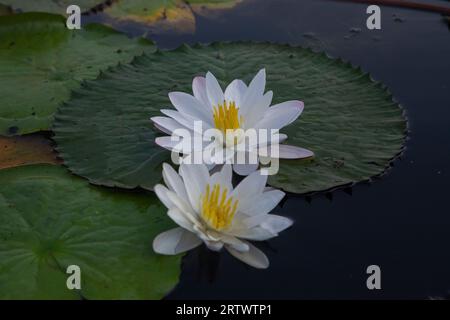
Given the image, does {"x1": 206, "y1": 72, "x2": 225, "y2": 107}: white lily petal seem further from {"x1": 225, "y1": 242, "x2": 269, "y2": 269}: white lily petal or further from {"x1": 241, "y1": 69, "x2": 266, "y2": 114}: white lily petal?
{"x1": 225, "y1": 242, "x2": 269, "y2": 269}: white lily petal

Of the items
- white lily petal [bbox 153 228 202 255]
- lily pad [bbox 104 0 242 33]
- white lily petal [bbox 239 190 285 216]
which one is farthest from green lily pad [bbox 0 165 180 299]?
lily pad [bbox 104 0 242 33]

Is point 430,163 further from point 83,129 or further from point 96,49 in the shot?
point 96,49

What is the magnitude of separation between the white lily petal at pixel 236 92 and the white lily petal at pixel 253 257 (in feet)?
1.80

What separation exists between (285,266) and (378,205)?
0.43 metres

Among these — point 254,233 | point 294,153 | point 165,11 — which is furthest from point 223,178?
point 165,11

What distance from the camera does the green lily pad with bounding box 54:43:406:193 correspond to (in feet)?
6.81

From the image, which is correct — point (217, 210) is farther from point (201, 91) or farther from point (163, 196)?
point (201, 91)

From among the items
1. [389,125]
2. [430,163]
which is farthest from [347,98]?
[430,163]

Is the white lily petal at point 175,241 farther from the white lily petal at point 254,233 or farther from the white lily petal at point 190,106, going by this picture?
the white lily petal at point 190,106

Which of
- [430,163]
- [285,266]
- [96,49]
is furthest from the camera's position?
[96,49]

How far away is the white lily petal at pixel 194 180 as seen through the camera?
1815 mm

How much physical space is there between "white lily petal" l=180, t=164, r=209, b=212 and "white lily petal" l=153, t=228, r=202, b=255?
0.28 ft

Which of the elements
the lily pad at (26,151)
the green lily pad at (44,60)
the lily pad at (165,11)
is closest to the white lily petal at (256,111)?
the lily pad at (26,151)

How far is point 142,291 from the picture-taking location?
1677mm
